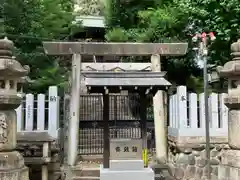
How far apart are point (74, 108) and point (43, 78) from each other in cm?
234

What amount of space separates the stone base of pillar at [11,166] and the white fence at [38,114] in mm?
3163

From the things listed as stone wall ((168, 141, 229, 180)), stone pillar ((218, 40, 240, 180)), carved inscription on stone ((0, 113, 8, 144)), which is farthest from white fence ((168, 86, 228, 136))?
carved inscription on stone ((0, 113, 8, 144))

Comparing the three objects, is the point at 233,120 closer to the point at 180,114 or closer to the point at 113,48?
the point at 180,114

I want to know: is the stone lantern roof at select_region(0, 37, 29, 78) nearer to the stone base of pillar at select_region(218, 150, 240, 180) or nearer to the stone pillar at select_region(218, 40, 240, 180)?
the stone pillar at select_region(218, 40, 240, 180)

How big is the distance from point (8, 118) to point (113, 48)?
568cm

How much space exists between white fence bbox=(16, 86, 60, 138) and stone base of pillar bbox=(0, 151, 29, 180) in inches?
125

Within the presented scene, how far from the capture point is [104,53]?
39.2 feet

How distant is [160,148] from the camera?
11648 millimetres

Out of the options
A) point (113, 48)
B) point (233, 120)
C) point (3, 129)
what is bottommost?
point (3, 129)

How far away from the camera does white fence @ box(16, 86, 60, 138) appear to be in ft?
33.4

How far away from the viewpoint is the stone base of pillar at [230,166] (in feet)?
23.0

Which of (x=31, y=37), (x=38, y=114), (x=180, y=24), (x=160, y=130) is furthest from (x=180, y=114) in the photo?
(x=31, y=37)

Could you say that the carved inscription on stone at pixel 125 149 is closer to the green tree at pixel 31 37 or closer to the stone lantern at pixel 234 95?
the stone lantern at pixel 234 95

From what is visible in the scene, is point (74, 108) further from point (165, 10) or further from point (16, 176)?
point (165, 10)
